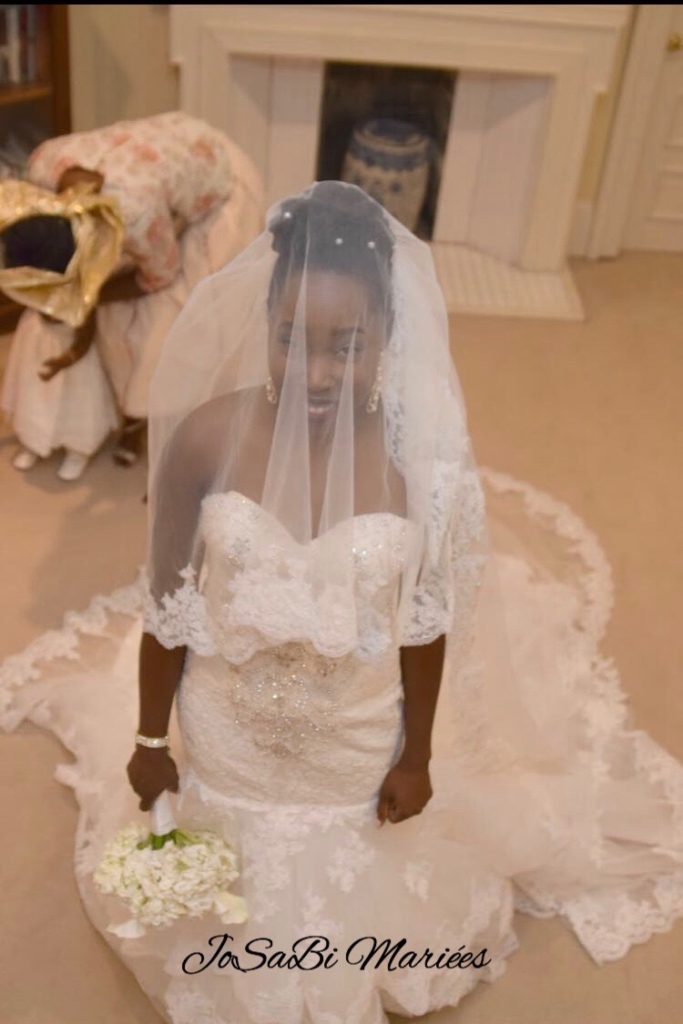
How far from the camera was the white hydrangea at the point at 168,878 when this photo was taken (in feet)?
5.16

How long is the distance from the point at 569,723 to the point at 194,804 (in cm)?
87

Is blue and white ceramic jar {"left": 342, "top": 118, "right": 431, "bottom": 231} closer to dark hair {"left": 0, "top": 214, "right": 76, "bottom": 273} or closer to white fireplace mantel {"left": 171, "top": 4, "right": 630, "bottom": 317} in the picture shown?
white fireplace mantel {"left": 171, "top": 4, "right": 630, "bottom": 317}

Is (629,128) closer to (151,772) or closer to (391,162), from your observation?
(391,162)

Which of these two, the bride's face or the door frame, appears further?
the door frame

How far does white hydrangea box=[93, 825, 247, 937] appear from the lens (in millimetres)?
1572

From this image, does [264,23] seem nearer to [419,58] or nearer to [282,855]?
[419,58]

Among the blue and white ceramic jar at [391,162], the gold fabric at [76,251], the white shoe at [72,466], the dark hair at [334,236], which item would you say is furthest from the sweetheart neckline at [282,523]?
the blue and white ceramic jar at [391,162]

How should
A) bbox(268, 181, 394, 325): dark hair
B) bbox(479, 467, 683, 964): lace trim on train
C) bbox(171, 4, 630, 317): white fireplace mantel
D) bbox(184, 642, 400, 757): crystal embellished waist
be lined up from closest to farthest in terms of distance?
1. bbox(268, 181, 394, 325): dark hair
2. bbox(184, 642, 400, 757): crystal embellished waist
3. bbox(479, 467, 683, 964): lace trim on train
4. bbox(171, 4, 630, 317): white fireplace mantel

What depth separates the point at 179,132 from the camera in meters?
2.73

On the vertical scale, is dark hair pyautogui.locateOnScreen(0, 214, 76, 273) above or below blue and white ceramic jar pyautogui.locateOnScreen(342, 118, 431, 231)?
above

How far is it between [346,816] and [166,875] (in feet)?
1.09

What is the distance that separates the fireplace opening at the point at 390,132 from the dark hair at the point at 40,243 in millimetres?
1775

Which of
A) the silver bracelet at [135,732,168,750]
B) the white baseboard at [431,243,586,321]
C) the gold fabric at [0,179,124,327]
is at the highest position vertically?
the gold fabric at [0,179,124,327]

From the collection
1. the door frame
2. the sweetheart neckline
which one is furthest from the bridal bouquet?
the door frame
